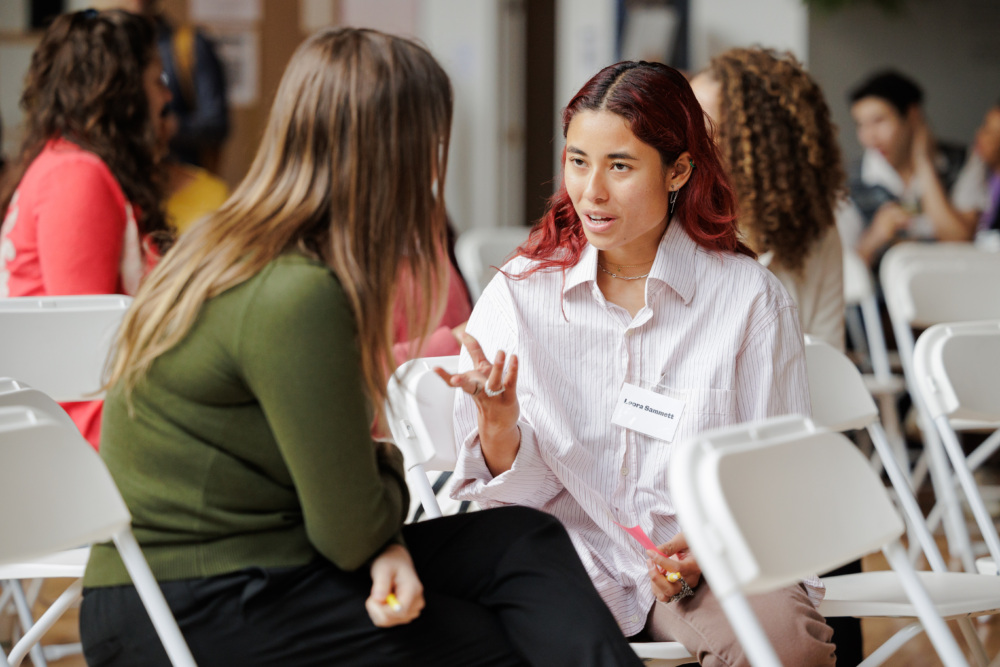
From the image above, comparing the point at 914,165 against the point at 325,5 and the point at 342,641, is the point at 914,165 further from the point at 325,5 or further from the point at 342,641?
the point at 342,641

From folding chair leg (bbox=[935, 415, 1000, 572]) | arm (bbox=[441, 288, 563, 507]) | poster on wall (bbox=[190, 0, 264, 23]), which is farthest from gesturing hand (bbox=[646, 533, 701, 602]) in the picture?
poster on wall (bbox=[190, 0, 264, 23])

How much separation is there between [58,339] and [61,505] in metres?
0.92

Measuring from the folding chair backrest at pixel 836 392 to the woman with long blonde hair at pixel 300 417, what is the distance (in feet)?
2.95

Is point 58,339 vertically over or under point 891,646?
over

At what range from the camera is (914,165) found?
15.1 feet

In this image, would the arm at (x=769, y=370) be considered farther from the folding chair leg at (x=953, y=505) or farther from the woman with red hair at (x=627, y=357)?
the folding chair leg at (x=953, y=505)

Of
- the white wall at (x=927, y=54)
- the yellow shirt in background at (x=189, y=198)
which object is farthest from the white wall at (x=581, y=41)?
the yellow shirt in background at (x=189, y=198)

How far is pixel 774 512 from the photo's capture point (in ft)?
3.75

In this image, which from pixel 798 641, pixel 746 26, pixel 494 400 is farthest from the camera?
pixel 746 26

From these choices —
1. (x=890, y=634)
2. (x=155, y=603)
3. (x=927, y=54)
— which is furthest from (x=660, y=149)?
(x=927, y=54)

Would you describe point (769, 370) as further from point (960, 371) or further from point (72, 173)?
point (72, 173)

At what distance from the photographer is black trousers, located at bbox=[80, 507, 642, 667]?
1197 millimetres

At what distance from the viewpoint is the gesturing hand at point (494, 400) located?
4.94ft

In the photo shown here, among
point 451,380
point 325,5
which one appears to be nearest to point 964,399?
point 451,380
